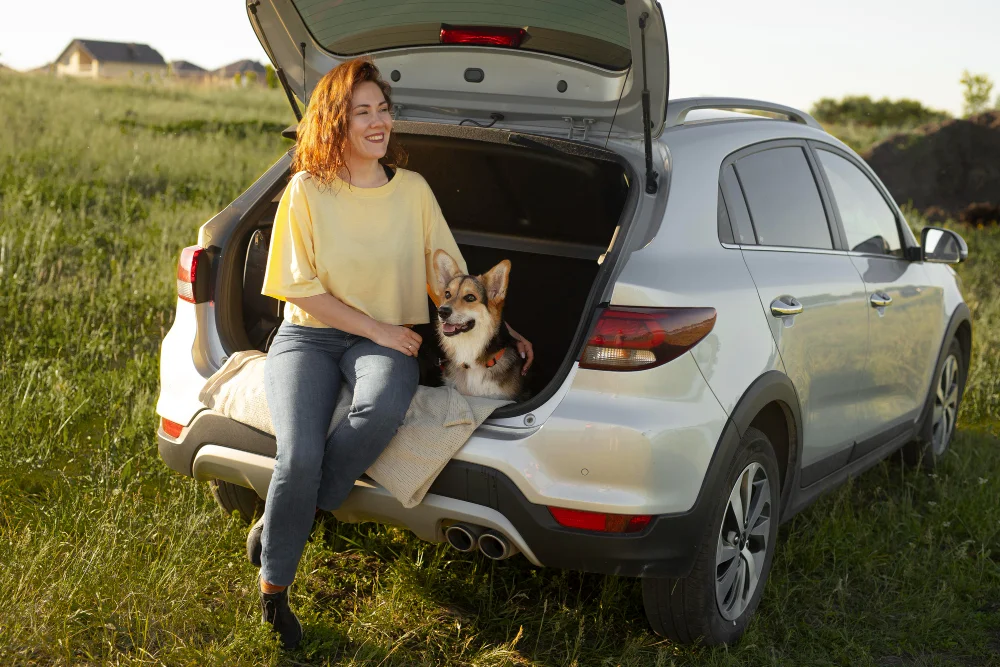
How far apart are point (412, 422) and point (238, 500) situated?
45.4 inches

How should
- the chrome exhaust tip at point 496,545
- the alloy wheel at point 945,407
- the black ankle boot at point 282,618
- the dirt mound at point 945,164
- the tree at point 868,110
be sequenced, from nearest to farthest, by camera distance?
the chrome exhaust tip at point 496,545, the black ankle boot at point 282,618, the alloy wheel at point 945,407, the dirt mound at point 945,164, the tree at point 868,110

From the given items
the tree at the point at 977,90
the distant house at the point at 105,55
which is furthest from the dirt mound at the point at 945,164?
the distant house at the point at 105,55

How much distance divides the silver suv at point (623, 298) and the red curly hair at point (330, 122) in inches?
16.6

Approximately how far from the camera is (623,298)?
9.35ft

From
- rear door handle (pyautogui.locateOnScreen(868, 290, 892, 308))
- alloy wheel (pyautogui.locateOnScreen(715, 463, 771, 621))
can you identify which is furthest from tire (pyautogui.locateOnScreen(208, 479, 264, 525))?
rear door handle (pyautogui.locateOnScreen(868, 290, 892, 308))

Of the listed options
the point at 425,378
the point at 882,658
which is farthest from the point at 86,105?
the point at 882,658

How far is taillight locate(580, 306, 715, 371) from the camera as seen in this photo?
2.81 metres

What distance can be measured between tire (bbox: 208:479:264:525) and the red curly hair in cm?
131

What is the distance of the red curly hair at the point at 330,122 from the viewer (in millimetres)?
3225

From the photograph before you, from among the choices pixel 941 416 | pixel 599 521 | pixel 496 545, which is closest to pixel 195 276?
pixel 496 545

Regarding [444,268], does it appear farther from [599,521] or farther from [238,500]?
[238,500]

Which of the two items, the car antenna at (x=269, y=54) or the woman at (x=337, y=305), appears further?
the car antenna at (x=269, y=54)

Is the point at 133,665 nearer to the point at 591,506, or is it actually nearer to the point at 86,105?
the point at 591,506

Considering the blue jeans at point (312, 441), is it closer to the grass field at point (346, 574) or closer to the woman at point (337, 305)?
the woman at point (337, 305)
